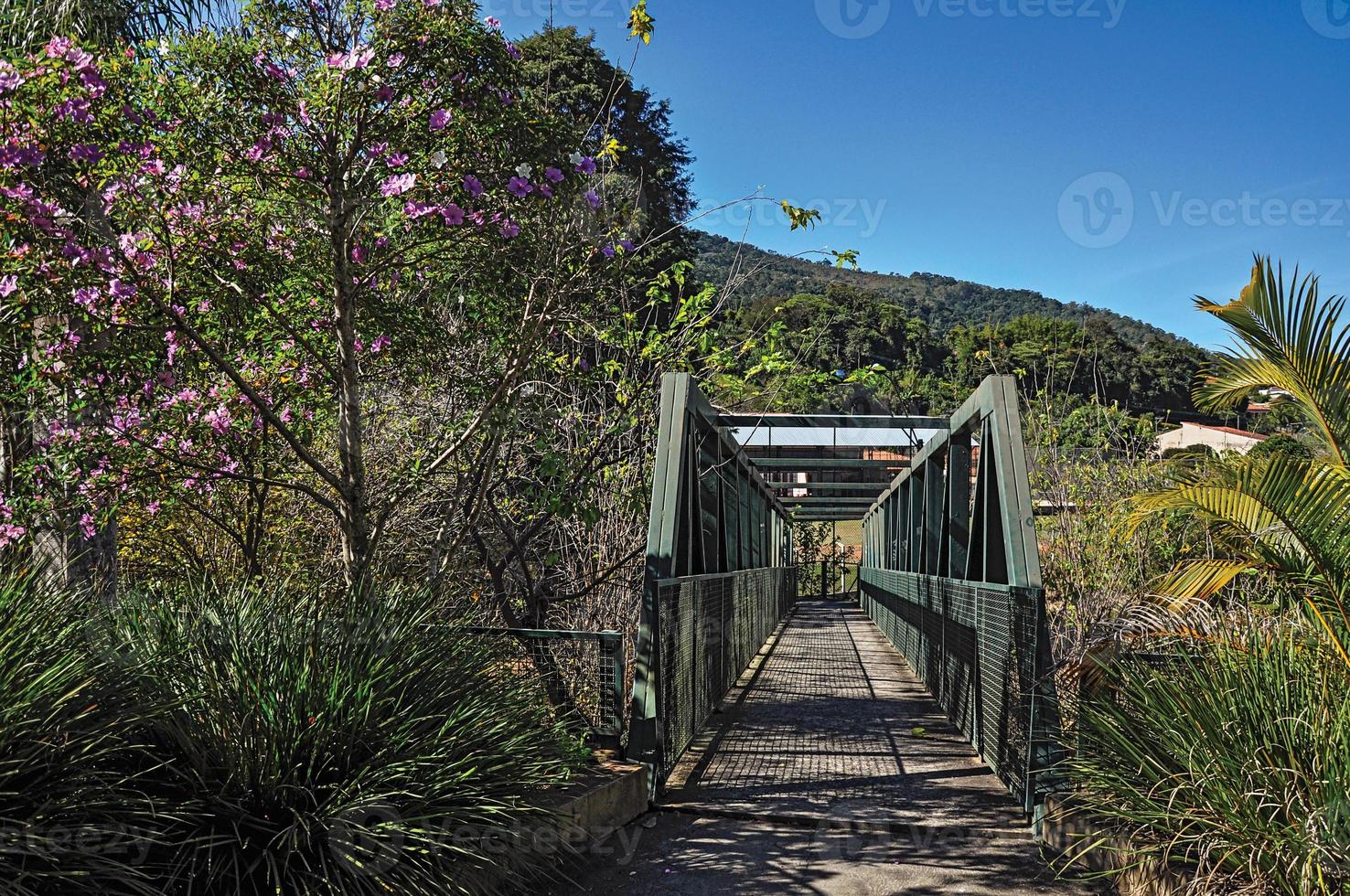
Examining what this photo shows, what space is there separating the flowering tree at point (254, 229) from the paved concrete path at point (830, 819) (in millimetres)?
2367

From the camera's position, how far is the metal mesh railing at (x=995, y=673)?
212 inches

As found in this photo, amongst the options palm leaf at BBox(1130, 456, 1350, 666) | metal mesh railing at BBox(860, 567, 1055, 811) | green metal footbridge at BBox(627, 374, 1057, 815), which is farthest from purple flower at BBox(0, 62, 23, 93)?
palm leaf at BBox(1130, 456, 1350, 666)

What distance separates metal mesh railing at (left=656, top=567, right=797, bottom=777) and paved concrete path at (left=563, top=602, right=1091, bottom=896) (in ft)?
0.94

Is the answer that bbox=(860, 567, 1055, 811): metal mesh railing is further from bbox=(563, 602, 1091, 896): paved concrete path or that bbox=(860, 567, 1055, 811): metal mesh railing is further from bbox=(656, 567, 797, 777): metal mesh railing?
bbox=(656, 567, 797, 777): metal mesh railing

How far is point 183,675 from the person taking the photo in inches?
154

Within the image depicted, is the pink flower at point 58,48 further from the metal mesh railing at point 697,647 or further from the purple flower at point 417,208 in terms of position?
the metal mesh railing at point 697,647

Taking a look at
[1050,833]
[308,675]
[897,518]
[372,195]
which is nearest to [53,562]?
[372,195]

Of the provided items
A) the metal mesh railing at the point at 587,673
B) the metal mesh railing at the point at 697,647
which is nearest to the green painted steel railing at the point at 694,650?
the metal mesh railing at the point at 697,647

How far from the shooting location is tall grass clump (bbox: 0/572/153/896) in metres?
2.86

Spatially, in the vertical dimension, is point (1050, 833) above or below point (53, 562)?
below

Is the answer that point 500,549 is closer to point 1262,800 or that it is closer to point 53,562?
point 53,562

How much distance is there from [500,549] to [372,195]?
14.2 ft

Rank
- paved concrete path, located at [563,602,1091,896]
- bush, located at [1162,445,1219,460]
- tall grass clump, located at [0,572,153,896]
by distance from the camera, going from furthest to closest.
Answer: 1. bush, located at [1162,445,1219,460]
2. paved concrete path, located at [563,602,1091,896]
3. tall grass clump, located at [0,572,153,896]

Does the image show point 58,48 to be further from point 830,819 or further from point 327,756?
point 830,819
